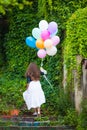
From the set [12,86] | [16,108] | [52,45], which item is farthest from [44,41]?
[12,86]

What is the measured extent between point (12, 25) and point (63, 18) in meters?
2.78

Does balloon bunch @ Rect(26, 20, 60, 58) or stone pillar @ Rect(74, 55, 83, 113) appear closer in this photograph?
stone pillar @ Rect(74, 55, 83, 113)

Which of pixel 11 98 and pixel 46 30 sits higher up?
pixel 46 30

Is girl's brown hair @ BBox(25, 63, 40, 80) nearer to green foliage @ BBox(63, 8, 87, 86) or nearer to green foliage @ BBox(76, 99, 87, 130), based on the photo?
green foliage @ BBox(63, 8, 87, 86)

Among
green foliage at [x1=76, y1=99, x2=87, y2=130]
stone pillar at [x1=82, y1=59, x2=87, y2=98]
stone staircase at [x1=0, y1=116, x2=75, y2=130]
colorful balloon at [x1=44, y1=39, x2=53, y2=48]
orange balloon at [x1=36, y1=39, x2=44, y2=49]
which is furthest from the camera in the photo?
orange balloon at [x1=36, y1=39, x2=44, y2=49]

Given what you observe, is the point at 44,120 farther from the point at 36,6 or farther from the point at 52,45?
the point at 36,6

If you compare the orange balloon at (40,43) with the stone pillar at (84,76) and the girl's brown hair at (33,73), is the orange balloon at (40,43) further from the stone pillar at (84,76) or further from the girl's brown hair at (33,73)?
the stone pillar at (84,76)

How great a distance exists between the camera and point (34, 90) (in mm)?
11883

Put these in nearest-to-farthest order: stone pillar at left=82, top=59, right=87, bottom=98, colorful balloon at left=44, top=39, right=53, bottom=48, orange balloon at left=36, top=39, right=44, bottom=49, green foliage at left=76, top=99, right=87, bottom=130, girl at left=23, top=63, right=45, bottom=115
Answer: green foliage at left=76, top=99, right=87, bottom=130
stone pillar at left=82, top=59, right=87, bottom=98
colorful balloon at left=44, top=39, right=53, bottom=48
orange balloon at left=36, top=39, right=44, bottom=49
girl at left=23, top=63, right=45, bottom=115

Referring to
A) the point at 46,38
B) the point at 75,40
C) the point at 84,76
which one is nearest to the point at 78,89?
the point at 84,76

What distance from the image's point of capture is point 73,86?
11.9 metres

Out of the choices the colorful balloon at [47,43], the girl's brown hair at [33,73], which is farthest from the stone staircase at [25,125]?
the colorful balloon at [47,43]

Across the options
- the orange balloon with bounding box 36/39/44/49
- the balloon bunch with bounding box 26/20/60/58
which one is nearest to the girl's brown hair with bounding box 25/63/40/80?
the balloon bunch with bounding box 26/20/60/58

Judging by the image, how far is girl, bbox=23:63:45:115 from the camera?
38.8 feet
